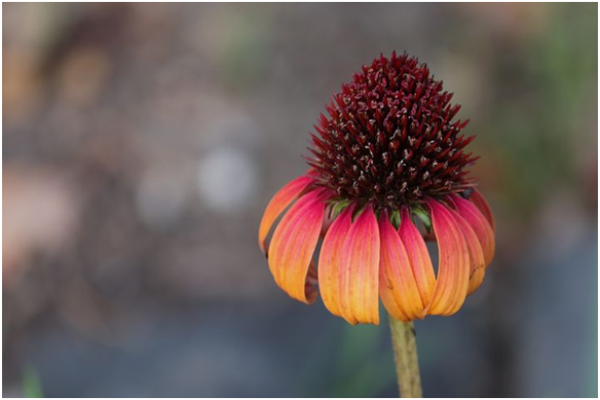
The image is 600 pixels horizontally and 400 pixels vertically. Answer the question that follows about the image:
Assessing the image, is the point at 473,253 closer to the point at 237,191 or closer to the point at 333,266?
the point at 333,266

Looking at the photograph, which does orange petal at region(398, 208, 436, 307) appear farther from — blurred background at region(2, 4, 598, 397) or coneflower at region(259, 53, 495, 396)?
blurred background at region(2, 4, 598, 397)

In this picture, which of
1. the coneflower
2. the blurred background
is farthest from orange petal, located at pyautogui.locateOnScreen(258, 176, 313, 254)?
the blurred background

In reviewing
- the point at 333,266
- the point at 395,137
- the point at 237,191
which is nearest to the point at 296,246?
the point at 333,266

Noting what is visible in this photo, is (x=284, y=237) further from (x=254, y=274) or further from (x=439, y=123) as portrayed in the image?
(x=254, y=274)

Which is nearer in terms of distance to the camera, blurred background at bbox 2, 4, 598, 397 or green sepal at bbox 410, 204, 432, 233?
green sepal at bbox 410, 204, 432, 233

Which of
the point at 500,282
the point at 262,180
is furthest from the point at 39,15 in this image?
the point at 500,282

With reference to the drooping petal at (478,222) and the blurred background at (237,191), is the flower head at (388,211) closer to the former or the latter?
the drooping petal at (478,222)
